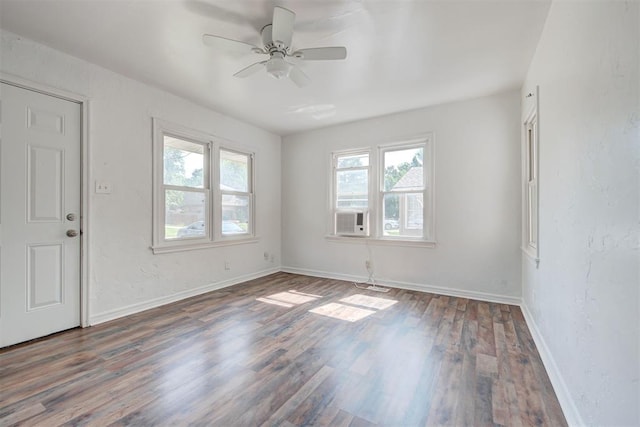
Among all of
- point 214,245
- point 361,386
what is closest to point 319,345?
point 361,386

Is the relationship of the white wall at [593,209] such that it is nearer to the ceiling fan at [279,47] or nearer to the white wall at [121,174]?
the ceiling fan at [279,47]

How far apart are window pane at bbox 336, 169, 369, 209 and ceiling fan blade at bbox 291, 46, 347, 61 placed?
7.76ft

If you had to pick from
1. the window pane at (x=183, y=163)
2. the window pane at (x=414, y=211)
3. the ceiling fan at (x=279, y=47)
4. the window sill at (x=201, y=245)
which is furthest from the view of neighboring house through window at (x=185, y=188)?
the window pane at (x=414, y=211)

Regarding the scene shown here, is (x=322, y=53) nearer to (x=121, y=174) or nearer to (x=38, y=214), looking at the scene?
(x=121, y=174)

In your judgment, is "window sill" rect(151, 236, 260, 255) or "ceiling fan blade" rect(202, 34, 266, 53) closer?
"ceiling fan blade" rect(202, 34, 266, 53)

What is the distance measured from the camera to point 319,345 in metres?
2.32

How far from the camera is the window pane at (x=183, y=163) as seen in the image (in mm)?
3438

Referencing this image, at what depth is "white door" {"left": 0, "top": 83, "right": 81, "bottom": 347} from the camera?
2.26 meters

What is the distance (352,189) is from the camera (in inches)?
179

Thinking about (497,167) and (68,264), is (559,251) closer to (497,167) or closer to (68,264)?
(497,167)

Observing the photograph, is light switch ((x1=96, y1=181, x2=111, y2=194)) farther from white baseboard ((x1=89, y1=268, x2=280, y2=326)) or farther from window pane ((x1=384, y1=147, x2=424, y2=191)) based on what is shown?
window pane ((x1=384, y1=147, x2=424, y2=191))

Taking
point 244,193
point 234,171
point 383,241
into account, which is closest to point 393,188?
point 383,241

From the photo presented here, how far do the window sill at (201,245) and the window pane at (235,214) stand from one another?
0.45 ft

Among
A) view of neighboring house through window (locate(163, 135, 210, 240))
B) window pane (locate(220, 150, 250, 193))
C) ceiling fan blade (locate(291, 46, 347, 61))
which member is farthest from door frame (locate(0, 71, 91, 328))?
ceiling fan blade (locate(291, 46, 347, 61))
